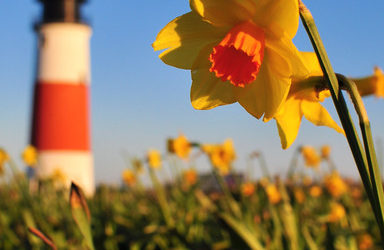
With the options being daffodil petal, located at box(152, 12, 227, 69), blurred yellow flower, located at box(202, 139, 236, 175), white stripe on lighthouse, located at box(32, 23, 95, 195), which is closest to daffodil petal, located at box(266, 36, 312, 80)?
daffodil petal, located at box(152, 12, 227, 69)

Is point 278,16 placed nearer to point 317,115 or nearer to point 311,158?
point 317,115

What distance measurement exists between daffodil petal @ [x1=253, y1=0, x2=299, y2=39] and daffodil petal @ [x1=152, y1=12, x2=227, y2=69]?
7 cm

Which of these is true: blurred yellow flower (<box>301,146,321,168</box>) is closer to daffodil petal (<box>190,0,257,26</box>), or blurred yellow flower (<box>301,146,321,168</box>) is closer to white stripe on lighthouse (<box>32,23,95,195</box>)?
daffodil petal (<box>190,0,257,26</box>)

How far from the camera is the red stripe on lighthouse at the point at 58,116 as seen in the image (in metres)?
16.9

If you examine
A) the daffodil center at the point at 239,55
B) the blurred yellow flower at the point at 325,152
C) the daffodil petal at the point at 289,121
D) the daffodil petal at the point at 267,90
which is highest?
the daffodil center at the point at 239,55

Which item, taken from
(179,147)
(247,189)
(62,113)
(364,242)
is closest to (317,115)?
(364,242)

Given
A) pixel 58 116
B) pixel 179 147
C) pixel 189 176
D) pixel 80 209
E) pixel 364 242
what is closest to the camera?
pixel 80 209

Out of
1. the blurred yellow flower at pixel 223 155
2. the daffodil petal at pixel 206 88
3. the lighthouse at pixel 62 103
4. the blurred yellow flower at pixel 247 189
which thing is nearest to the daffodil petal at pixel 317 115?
the daffodil petal at pixel 206 88

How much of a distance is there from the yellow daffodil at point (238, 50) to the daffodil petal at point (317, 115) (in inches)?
3.6

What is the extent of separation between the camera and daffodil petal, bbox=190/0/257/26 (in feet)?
2.25

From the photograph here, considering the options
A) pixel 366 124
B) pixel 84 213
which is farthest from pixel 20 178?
pixel 366 124

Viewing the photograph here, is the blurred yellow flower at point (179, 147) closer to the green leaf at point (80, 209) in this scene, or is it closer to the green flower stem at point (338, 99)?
the green leaf at point (80, 209)

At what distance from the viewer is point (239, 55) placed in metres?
0.70

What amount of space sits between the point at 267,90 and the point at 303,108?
0.09 m
